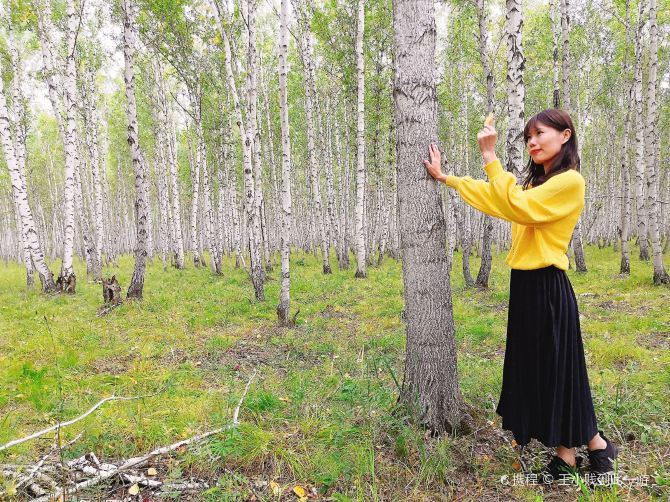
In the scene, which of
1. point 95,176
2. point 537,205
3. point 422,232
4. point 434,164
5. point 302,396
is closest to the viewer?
point 537,205

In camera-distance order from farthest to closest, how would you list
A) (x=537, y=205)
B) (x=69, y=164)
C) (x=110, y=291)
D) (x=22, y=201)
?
(x=69, y=164), (x=22, y=201), (x=110, y=291), (x=537, y=205)

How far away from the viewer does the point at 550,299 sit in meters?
2.51

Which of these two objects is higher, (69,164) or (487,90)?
(487,90)

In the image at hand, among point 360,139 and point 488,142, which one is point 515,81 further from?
point 488,142

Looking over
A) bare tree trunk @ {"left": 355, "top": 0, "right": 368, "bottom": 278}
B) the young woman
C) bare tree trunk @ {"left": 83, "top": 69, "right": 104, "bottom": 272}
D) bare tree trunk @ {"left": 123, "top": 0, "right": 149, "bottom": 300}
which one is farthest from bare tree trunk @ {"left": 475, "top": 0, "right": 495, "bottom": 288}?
bare tree trunk @ {"left": 83, "top": 69, "right": 104, "bottom": 272}

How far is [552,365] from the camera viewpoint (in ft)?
8.23

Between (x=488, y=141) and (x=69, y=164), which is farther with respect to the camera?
(x=69, y=164)

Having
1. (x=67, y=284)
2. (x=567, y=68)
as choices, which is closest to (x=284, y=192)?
(x=67, y=284)

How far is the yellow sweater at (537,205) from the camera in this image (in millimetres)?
2309

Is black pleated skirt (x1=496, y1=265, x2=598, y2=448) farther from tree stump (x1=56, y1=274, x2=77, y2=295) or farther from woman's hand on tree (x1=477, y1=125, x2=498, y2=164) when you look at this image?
tree stump (x1=56, y1=274, x2=77, y2=295)

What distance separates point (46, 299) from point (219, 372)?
8043 millimetres

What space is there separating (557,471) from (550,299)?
47.5 inches

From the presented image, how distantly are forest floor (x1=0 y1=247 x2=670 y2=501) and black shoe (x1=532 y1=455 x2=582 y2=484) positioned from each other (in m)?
0.07

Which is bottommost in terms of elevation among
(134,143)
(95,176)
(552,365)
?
(552,365)
